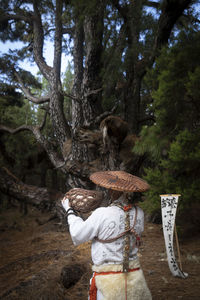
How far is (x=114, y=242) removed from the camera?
1847mm

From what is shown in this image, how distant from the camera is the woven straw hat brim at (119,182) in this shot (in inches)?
71.3

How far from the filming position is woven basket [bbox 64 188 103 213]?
2.00 meters

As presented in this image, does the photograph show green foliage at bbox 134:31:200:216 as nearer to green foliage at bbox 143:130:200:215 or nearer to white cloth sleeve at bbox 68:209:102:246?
green foliage at bbox 143:130:200:215

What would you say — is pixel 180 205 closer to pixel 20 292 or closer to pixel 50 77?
pixel 20 292

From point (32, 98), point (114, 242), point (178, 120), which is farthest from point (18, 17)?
point (114, 242)

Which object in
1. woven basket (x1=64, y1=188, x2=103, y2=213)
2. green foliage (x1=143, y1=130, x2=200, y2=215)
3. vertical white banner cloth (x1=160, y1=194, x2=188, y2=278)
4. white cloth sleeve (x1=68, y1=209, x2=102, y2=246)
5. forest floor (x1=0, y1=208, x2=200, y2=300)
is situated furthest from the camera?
green foliage (x1=143, y1=130, x2=200, y2=215)

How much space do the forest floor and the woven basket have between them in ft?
6.61

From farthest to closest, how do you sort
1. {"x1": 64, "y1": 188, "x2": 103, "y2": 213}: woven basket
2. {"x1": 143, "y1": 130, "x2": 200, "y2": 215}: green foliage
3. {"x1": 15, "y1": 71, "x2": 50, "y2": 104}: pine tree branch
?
{"x1": 15, "y1": 71, "x2": 50, "y2": 104}: pine tree branch → {"x1": 143, "y1": 130, "x2": 200, "y2": 215}: green foliage → {"x1": 64, "y1": 188, "x2": 103, "y2": 213}: woven basket

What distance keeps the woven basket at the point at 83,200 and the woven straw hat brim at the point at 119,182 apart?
0.21 m

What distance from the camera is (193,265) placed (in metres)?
3.89

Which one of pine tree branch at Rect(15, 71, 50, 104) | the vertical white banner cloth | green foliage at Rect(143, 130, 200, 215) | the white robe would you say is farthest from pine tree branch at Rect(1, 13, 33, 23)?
the white robe

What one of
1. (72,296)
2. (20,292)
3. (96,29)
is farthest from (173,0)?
(20,292)

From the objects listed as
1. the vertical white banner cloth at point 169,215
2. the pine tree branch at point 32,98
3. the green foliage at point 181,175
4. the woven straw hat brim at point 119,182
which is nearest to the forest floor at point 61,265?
the vertical white banner cloth at point 169,215

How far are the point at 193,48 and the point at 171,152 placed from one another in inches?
70.7
